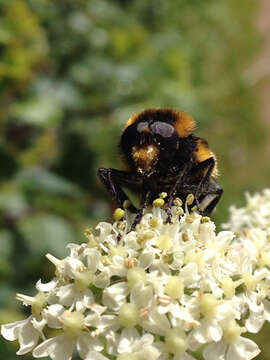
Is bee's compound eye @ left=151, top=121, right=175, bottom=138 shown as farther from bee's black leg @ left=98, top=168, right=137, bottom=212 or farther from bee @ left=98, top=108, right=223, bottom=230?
bee's black leg @ left=98, top=168, right=137, bottom=212

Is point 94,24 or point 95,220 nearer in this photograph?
point 95,220

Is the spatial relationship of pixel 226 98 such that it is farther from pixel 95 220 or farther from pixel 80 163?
pixel 95 220

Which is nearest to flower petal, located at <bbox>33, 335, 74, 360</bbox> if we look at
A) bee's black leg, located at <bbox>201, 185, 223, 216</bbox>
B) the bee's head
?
the bee's head

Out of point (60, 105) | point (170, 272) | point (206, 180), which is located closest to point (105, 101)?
point (60, 105)

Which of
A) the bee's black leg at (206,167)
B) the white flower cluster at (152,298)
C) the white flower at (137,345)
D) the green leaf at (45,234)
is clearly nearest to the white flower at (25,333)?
the white flower cluster at (152,298)

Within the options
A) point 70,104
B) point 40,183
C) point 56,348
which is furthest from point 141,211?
point 70,104

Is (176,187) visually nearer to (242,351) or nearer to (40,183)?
(242,351)
